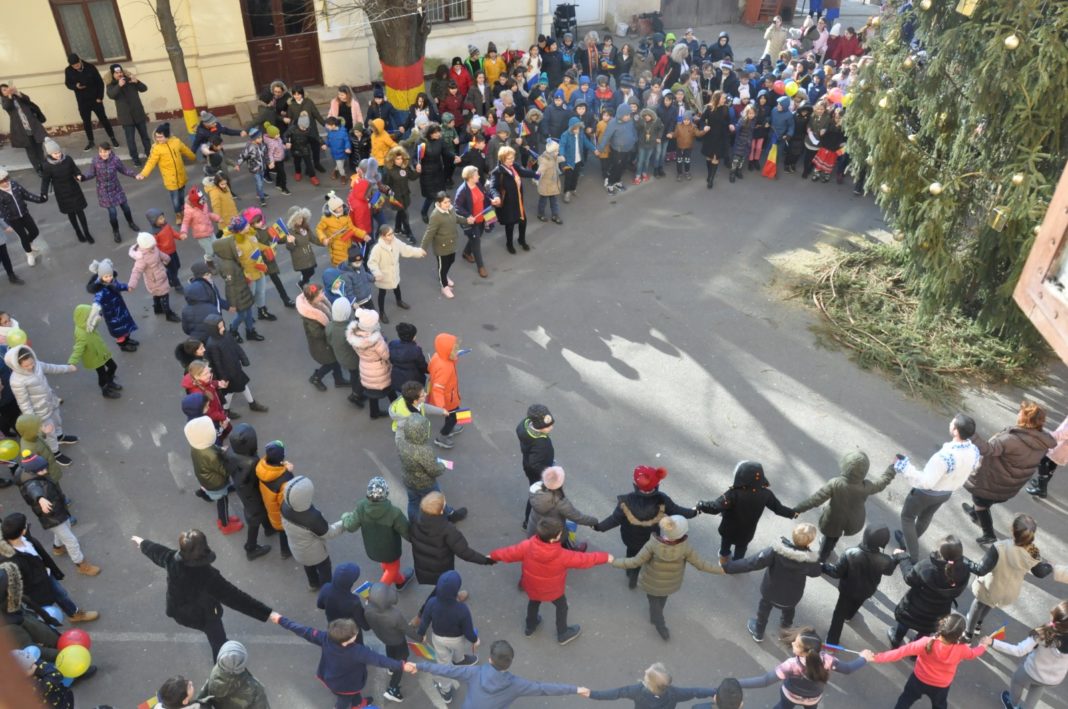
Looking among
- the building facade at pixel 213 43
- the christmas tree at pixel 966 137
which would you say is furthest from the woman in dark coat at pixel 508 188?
the building facade at pixel 213 43

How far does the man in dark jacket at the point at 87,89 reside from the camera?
13.5 metres

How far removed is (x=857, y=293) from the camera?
11.2 meters

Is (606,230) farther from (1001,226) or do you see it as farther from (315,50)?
(315,50)

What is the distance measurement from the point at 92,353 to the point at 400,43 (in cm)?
864

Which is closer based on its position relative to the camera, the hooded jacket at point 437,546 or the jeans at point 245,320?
the hooded jacket at point 437,546

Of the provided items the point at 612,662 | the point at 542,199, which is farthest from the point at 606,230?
the point at 612,662

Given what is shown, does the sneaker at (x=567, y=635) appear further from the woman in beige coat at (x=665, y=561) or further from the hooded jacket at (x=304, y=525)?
the hooded jacket at (x=304, y=525)

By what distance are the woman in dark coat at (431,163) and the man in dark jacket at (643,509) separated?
22.7ft

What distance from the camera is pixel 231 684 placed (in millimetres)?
5000

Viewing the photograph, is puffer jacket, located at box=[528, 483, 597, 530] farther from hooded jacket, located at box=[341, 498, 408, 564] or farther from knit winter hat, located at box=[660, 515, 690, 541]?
hooded jacket, located at box=[341, 498, 408, 564]

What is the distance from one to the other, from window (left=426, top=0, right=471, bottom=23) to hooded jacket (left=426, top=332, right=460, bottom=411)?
12.6 metres

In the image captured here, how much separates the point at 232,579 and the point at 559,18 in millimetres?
16778

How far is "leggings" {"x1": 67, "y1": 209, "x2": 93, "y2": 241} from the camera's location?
11259 millimetres

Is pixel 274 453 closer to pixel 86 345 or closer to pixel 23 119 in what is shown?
pixel 86 345
